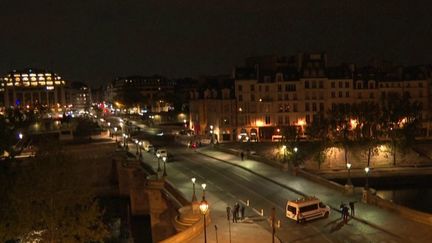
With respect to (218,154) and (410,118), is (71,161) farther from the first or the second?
(410,118)

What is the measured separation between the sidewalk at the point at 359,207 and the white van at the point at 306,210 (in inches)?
83.0

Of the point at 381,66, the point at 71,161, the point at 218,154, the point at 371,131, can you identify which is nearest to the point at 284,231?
the point at 71,161

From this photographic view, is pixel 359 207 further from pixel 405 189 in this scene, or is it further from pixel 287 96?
pixel 287 96

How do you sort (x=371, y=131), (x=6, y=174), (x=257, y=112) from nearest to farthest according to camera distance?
(x=6, y=174) → (x=371, y=131) → (x=257, y=112)

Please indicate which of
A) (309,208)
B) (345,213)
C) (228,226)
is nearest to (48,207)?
(228,226)

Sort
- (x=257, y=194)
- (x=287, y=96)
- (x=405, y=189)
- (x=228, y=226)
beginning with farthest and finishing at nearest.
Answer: (x=287, y=96), (x=405, y=189), (x=257, y=194), (x=228, y=226)

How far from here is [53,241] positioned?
30344 mm

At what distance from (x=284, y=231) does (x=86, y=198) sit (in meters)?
12.1

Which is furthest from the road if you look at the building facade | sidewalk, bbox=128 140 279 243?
the building facade

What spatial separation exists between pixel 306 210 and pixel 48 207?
14997mm

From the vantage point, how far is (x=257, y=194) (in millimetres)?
41062

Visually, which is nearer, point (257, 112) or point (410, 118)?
point (410, 118)

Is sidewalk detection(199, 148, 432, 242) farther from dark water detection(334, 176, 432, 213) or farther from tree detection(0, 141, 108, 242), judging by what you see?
tree detection(0, 141, 108, 242)

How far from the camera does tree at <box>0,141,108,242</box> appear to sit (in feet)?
99.0
